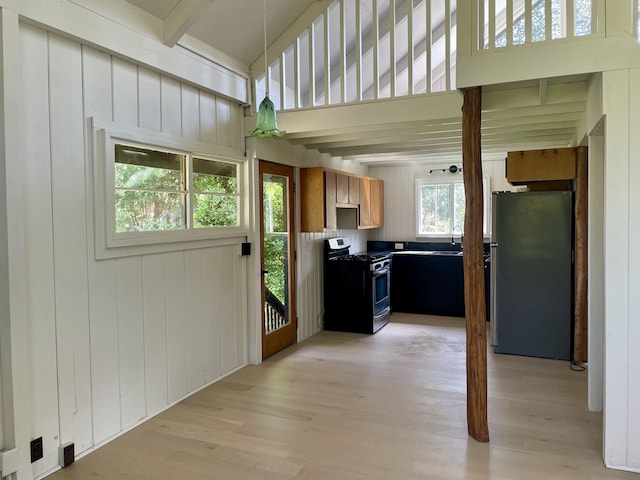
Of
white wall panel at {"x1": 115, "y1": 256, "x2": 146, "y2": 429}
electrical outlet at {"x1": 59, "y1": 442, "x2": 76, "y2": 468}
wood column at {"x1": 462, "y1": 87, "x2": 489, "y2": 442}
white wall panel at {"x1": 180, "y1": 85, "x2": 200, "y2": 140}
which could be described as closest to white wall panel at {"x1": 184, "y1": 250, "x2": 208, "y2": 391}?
white wall panel at {"x1": 115, "y1": 256, "x2": 146, "y2": 429}

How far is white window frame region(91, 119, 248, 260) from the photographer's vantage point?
9.45 ft

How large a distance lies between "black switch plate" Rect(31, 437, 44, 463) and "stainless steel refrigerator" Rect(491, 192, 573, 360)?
3983 millimetres

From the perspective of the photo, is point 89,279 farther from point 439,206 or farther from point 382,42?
point 439,206

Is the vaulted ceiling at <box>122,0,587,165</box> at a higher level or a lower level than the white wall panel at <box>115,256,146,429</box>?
higher

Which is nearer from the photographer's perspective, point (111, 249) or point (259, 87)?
point (111, 249)

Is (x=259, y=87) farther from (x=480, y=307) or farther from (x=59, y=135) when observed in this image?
(x=480, y=307)

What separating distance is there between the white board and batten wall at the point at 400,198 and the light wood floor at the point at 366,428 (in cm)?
316

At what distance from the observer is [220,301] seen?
4.12 metres

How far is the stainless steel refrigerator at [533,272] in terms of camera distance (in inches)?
176

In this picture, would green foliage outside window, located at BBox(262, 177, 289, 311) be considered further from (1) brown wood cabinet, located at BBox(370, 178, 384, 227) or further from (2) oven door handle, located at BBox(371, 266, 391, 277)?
(1) brown wood cabinet, located at BBox(370, 178, 384, 227)

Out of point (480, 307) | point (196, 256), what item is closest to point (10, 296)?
point (196, 256)

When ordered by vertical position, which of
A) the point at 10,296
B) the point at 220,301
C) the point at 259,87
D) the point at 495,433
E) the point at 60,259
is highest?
the point at 259,87

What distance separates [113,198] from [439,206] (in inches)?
209

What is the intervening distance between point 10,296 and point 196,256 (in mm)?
1556
